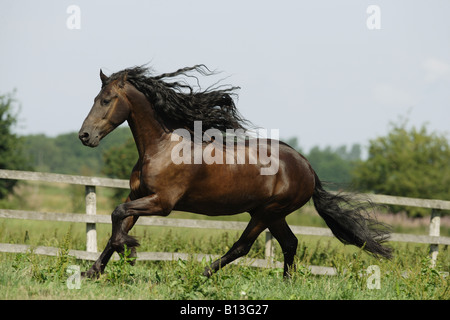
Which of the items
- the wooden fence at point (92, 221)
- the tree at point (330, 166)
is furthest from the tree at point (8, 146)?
the tree at point (330, 166)

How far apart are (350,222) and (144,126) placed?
8.87 feet

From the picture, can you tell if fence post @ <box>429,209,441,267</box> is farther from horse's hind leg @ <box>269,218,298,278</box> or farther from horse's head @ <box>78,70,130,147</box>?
horse's head @ <box>78,70,130,147</box>

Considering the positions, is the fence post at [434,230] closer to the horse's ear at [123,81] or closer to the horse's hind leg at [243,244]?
the horse's hind leg at [243,244]

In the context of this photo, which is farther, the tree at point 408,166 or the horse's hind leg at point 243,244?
the tree at point 408,166

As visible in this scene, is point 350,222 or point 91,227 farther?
point 91,227

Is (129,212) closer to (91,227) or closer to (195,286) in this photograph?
(195,286)

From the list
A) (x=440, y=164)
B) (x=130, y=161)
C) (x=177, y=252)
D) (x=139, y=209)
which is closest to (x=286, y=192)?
(x=139, y=209)

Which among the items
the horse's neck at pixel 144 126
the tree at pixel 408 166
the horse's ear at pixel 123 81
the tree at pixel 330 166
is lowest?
the tree at pixel 330 166

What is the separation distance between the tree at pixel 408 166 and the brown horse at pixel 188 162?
17.7 metres

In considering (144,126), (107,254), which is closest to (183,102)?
(144,126)

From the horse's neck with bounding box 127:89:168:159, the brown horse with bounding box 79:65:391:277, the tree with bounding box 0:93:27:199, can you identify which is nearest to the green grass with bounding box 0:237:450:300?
the brown horse with bounding box 79:65:391:277

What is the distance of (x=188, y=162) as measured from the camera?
5.21 meters

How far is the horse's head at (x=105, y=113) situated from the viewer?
502 cm

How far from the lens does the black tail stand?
6.21 meters
